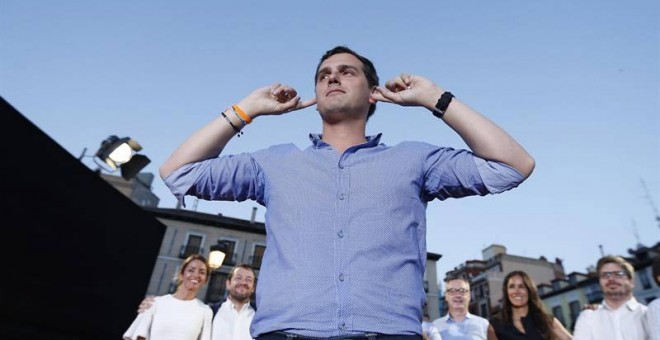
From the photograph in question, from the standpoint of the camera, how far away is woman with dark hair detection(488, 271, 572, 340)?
12.9 ft

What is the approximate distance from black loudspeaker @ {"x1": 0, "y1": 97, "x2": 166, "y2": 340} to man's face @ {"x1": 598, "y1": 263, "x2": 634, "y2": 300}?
326 inches

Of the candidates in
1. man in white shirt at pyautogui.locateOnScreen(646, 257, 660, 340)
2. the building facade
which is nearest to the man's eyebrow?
man in white shirt at pyautogui.locateOnScreen(646, 257, 660, 340)

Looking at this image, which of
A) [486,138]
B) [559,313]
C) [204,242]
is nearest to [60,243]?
[486,138]

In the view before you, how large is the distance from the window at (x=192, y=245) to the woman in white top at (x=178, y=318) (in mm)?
25090

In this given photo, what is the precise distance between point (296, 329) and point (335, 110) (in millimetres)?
906

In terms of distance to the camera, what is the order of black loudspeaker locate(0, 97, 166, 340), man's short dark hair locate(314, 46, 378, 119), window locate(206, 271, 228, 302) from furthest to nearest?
window locate(206, 271, 228, 302), black loudspeaker locate(0, 97, 166, 340), man's short dark hair locate(314, 46, 378, 119)

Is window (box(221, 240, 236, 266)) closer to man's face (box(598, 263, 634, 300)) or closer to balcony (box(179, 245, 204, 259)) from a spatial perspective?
balcony (box(179, 245, 204, 259))

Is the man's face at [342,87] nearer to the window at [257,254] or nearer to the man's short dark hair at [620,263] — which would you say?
the man's short dark hair at [620,263]

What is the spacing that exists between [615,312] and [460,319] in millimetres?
1706

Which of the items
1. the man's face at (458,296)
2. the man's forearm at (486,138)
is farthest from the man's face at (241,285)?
the man's forearm at (486,138)

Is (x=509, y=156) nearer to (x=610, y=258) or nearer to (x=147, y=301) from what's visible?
(x=610, y=258)

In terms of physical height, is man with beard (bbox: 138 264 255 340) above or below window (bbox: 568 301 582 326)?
below

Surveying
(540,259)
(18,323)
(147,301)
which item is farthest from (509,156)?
(540,259)

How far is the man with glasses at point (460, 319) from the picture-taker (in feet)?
15.2
